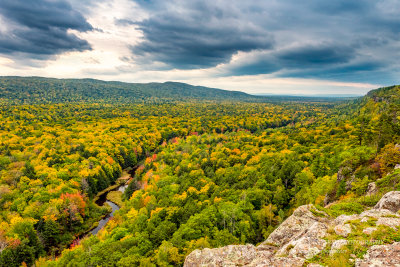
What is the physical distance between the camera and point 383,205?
20734mm

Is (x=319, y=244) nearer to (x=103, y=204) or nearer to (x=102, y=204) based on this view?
(x=103, y=204)

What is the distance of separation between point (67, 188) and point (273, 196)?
75694 millimetres

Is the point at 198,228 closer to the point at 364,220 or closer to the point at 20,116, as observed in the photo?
the point at 364,220

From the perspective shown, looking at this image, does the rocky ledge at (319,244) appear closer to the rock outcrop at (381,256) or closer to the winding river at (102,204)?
the rock outcrop at (381,256)

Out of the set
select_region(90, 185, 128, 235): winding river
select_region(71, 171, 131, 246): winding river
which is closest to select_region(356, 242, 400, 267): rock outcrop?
select_region(71, 171, 131, 246): winding river

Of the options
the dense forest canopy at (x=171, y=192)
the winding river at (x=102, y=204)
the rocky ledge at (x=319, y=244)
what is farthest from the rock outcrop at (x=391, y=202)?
the winding river at (x=102, y=204)

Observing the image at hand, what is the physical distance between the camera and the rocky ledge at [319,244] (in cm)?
1282

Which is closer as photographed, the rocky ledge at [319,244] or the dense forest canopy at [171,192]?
the rocky ledge at [319,244]

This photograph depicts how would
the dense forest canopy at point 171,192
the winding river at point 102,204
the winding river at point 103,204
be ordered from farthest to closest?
1. the winding river at point 102,204
2. the winding river at point 103,204
3. the dense forest canopy at point 171,192

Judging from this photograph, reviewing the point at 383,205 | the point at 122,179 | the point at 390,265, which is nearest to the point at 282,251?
the point at 390,265

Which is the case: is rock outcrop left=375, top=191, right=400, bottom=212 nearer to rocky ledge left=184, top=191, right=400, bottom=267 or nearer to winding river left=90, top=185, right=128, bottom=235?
rocky ledge left=184, top=191, right=400, bottom=267

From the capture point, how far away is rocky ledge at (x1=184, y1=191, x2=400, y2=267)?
12820 millimetres

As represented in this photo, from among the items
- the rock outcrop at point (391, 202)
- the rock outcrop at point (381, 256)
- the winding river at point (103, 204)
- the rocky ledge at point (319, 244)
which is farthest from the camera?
the winding river at point (103, 204)

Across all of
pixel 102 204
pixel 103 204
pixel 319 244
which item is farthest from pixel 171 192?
pixel 319 244
